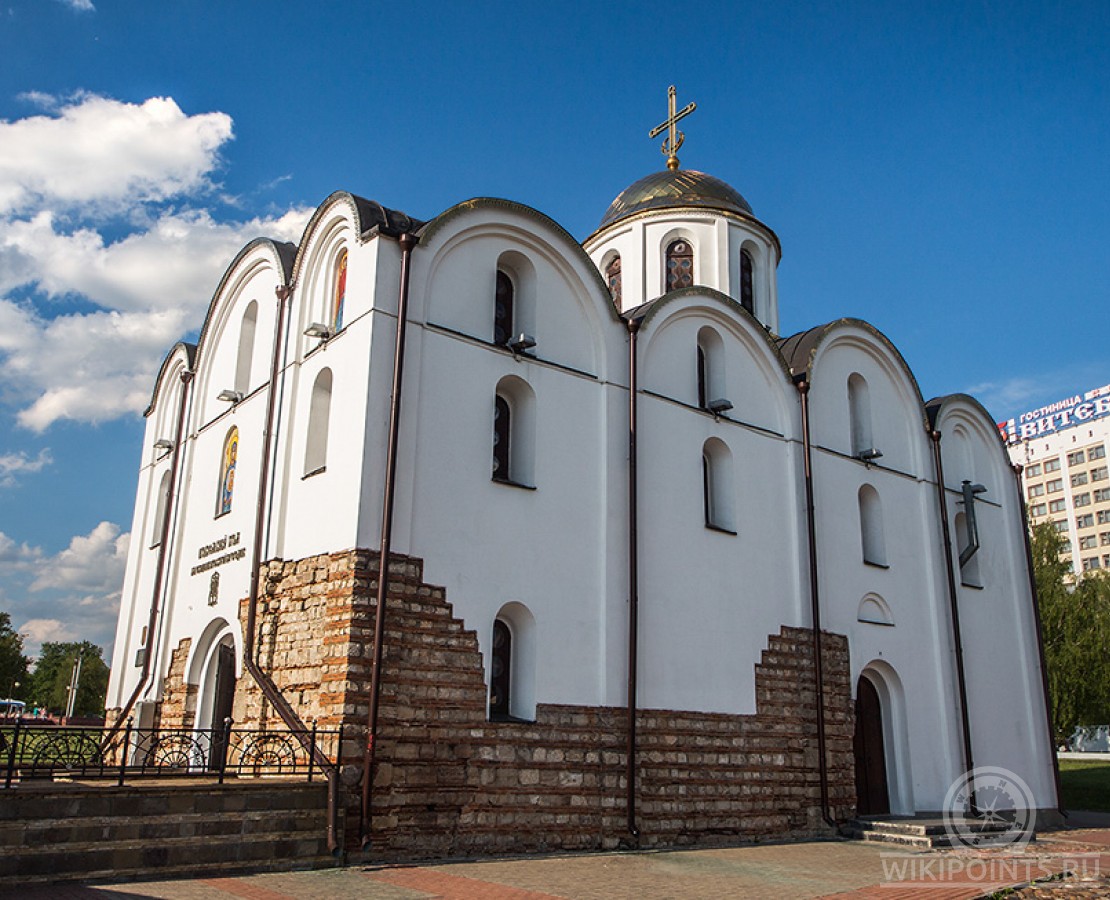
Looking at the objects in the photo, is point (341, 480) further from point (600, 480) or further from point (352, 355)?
point (600, 480)

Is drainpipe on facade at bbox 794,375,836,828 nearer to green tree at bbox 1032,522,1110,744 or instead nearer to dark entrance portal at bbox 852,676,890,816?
dark entrance portal at bbox 852,676,890,816

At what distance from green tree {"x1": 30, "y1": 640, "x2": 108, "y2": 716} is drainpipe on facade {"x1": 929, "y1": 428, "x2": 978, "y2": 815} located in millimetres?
50622

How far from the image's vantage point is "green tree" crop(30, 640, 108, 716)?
60531 millimetres

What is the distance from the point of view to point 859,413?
62.2 feet

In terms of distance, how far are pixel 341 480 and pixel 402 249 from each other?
10.2 feet

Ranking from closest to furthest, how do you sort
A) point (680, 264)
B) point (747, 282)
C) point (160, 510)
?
point (160, 510) < point (680, 264) < point (747, 282)

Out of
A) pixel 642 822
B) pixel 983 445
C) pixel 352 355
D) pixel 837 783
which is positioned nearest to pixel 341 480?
pixel 352 355

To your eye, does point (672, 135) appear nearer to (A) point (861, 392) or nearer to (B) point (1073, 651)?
(A) point (861, 392)

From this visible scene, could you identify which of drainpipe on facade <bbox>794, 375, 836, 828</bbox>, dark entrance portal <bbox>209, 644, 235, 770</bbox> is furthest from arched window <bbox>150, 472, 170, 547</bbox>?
drainpipe on facade <bbox>794, 375, 836, 828</bbox>

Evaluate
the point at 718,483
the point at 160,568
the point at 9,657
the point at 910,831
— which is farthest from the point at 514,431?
the point at 9,657

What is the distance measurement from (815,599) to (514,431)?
6087 millimetres

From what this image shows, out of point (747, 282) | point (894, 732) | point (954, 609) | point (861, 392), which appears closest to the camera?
point (894, 732)

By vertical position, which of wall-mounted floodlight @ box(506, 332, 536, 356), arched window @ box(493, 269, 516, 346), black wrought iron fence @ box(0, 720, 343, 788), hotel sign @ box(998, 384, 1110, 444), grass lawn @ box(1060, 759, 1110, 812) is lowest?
grass lawn @ box(1060, 759, 1110, 812)

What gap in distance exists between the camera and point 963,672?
18.4m
